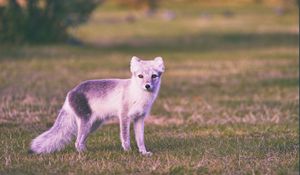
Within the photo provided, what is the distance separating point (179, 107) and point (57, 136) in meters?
6.37

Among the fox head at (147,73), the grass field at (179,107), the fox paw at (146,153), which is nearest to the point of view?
the grass field at (179,107)

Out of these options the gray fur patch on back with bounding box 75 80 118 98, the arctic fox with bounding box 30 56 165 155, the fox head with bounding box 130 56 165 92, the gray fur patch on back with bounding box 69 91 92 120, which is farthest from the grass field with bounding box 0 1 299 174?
the fox head with bounding box 130 56 165 92

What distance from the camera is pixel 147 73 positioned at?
9977 mm

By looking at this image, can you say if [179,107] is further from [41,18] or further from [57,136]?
[41,18]

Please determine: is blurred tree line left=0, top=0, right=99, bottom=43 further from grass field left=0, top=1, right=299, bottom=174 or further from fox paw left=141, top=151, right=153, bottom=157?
fox paw left=141, top=151, right=153, bottom=157

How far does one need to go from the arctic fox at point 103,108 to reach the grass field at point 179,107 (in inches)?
8.9

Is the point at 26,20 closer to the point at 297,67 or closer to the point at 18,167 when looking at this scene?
the point at 297,67

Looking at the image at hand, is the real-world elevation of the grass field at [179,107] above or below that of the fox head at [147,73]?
below

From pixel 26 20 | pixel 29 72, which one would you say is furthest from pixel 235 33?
pixel 29 72

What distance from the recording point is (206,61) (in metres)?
29.2

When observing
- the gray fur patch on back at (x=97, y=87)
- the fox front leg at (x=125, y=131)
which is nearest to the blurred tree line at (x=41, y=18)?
the gray fur patch on back at (x=97, y=87)

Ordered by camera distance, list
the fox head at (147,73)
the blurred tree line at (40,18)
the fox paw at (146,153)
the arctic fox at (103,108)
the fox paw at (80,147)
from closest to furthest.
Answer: the fox head at (147,73)
the arctic fox at (103,108)
the fox paw at (146,153)
the fox paw at (80,147)
the blurred tree line at (40,18)

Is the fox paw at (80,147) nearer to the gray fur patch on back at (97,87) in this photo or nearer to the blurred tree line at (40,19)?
the gray fur patch on back at (97,87)

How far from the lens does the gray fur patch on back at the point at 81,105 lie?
1029 centimetres
